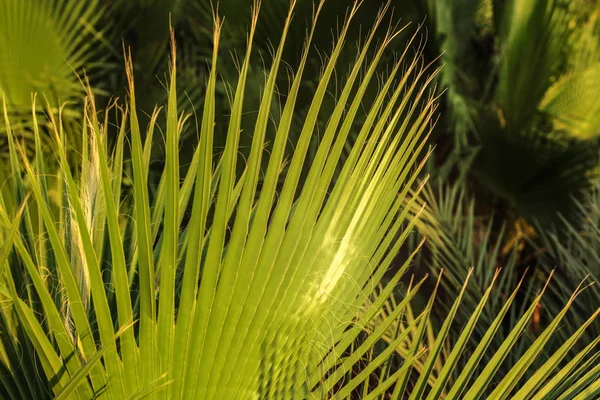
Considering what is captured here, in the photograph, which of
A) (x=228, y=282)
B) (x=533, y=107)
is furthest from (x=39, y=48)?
(x=533, y=107)

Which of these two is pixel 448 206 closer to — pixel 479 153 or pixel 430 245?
pixel 430 245

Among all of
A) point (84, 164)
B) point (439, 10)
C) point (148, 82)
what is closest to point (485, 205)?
point (439, 10)

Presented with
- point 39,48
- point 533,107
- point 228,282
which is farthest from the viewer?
point 533,107

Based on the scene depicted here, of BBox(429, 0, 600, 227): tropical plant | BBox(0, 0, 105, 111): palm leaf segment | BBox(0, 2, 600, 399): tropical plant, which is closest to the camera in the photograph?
BBox(0, 2, 600, 399): tropical plant

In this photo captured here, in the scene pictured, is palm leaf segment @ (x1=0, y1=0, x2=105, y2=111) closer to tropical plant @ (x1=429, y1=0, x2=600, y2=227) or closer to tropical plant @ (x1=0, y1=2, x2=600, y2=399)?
tropical plant @ (x1=0, y1=2, x2=600, y2=399)

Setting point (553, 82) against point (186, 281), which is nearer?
point (186, 281)

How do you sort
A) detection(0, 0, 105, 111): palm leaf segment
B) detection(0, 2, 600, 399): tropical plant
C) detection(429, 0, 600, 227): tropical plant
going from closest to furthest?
1. detection(0, 2, 600, 399): tropical plant
2. detection(0, 0, 105, 111): palm leaf segment
3. detection(429, 0, 600, 227): tropical plant

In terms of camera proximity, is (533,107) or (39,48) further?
(533,107)

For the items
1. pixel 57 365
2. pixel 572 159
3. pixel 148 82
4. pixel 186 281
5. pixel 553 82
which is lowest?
pixel 148 82

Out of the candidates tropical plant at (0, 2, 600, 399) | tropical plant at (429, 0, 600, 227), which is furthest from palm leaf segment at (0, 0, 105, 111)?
tropical plant at (429, 0, 600, 227)

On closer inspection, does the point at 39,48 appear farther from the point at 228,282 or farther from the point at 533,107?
the point at 533,107

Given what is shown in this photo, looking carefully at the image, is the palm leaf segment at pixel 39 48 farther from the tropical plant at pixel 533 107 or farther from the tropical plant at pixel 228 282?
the tropical plant at pixel 533 107

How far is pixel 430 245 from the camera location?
2.64 meters

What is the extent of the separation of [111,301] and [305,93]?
1826mm
